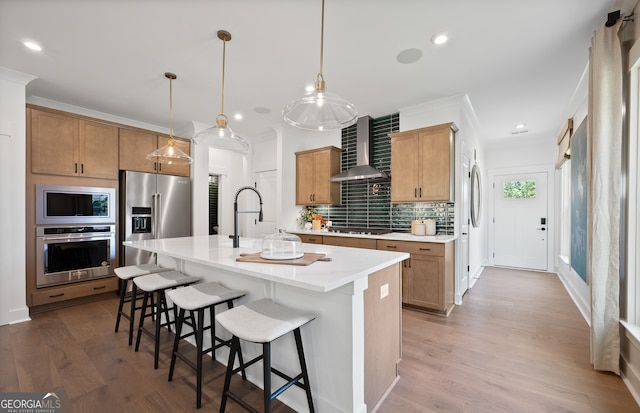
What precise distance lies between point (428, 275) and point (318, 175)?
94.6 inches

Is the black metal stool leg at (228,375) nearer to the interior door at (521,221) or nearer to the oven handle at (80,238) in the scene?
the oven handle at (80,238)

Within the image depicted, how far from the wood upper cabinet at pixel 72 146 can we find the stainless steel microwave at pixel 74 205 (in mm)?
217

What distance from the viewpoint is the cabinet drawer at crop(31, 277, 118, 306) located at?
10.3 ft

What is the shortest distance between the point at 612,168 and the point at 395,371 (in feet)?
7.05

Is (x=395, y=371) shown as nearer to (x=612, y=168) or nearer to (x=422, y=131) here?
(x=612, y=168)

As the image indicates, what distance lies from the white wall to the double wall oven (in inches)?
7.6

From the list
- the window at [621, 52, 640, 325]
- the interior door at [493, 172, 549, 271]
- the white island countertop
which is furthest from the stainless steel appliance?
the interior door at [493, 172, 549, 271]

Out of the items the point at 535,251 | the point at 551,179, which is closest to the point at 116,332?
the point at 535,251

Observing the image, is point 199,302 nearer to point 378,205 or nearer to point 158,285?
point 158,285

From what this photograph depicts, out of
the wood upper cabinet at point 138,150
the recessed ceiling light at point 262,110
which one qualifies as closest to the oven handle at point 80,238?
the wood upper cabinet at point 138,150

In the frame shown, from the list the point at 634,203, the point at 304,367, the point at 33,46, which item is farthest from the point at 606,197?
the point at 33,46

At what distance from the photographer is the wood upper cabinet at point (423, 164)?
3391 mm

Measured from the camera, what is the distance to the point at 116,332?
2.68m

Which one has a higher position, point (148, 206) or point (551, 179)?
point (551, 179)
